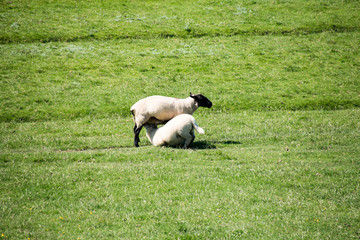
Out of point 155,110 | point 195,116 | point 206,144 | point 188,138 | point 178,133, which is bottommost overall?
point 195,116

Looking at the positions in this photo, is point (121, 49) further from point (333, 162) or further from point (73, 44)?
point (333, 162)

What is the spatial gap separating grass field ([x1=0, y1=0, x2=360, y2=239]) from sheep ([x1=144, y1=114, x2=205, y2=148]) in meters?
0.76

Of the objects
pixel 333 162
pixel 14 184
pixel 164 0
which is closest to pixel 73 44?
pixel 164 0

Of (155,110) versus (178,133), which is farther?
(155,110)

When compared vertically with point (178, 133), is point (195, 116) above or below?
below

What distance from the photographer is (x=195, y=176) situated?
11.9m

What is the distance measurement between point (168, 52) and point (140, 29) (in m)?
7.46

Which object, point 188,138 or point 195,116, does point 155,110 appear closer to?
point 188,138

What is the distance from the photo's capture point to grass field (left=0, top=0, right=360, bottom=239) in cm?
909

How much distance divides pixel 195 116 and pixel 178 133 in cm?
778

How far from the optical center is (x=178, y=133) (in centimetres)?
1529

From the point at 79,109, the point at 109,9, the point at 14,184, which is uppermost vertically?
the point at 109,9

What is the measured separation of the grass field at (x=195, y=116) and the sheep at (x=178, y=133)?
0.76 meters

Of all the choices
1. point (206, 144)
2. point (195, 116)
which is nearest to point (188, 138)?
point (206, 144)
